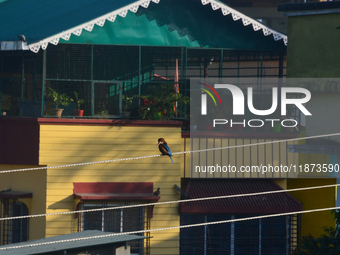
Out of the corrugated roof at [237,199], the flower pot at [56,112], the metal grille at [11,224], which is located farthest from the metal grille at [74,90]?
the corrugated roof at [237,199]

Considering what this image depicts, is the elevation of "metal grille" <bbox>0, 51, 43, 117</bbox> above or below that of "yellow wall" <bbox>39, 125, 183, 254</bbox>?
above

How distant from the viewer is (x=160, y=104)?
1431 centimetres

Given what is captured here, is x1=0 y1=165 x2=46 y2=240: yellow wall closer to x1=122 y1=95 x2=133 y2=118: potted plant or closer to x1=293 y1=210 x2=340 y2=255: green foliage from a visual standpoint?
x1=122 y1=95 x2=133 y2=118: potted plant

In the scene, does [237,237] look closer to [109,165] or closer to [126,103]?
[109,165]

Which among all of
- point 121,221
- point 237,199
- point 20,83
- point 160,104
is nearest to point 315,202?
point 237,199

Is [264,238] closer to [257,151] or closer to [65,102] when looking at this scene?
[257,151]

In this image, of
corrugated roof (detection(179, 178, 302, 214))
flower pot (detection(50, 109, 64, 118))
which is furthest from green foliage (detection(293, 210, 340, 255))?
flower pot (detection(50, 109, 64, 118))

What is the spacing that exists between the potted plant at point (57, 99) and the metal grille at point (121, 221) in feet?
8.74

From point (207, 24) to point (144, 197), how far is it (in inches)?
229

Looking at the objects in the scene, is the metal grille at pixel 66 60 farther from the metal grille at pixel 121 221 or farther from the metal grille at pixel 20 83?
the metal grille at pixel 121 221

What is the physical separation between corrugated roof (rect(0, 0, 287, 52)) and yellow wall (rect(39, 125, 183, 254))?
2.63 m

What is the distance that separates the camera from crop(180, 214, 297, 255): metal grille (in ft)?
45.9

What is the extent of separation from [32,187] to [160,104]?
428 cm

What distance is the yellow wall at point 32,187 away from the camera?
44.9ft
